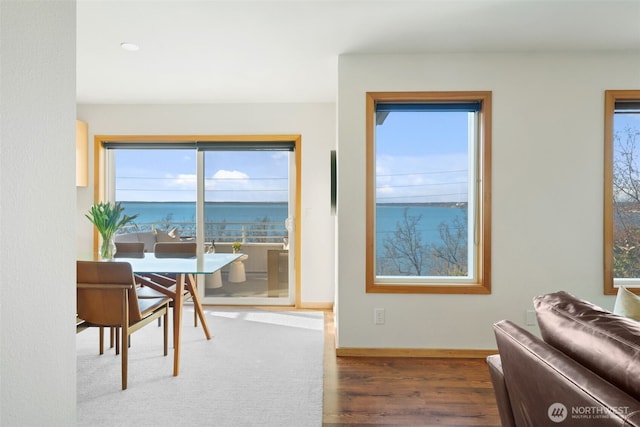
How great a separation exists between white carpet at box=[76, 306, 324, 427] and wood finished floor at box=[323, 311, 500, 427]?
14 centimetres

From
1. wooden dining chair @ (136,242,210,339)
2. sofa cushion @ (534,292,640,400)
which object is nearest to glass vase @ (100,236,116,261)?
wooden dining chair @ (136,242,210,339)

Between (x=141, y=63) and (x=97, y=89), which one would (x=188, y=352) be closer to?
(x=141, y=63)

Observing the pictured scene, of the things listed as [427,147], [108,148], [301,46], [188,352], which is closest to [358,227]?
[427,147]

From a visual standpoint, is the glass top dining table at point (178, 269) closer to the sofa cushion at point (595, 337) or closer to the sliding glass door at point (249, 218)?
the sliding glass door at point (249, 218)

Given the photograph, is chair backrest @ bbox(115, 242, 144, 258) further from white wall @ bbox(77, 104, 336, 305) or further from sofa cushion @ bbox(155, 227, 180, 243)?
white wall @ bbox(77, 104, 336, 305)

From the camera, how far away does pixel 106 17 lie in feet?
7.70

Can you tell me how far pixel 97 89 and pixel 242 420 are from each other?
342cm

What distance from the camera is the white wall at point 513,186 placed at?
2854mm

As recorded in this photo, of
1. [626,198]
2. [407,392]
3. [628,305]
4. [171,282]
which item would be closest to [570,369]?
[628,305]

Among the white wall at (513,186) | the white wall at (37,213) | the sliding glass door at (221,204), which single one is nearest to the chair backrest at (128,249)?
the sliding glass door at (221,204)

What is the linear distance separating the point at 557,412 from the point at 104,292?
2333 millimetres

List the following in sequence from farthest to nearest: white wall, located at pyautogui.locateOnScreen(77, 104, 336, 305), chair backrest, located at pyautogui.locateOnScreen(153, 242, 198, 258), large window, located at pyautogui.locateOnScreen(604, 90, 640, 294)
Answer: white wall, located at pyautogui.locateOnScreen(77, 104, 336, 305) < chair backrest, located at pyautogui.locateOnScreen(153, 242, 198, 258) < large window, located at pyautogui.locateOnScreen(604, 90, 640, 294)

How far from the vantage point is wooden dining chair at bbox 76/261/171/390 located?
7.42 feet

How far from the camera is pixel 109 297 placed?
7.55ft
